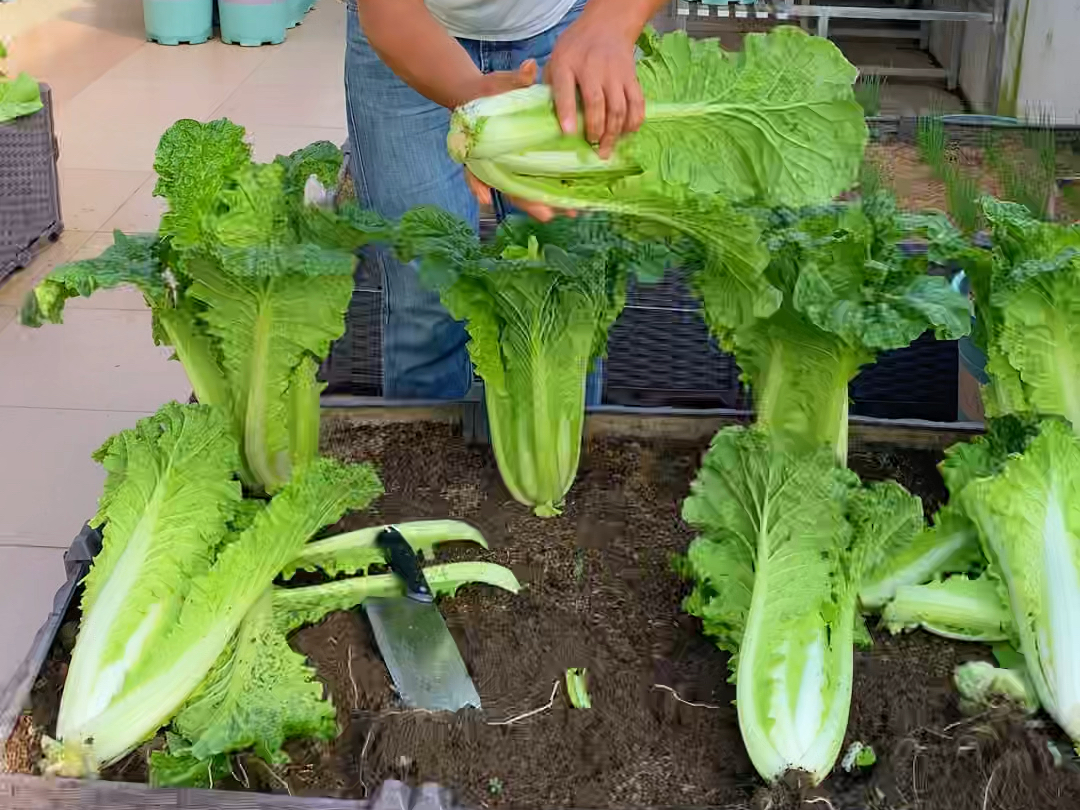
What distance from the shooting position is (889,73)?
217 inches

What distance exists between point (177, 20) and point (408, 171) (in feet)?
15.9

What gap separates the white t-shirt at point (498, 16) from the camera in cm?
199

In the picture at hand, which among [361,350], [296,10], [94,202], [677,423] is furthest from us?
[296,10]

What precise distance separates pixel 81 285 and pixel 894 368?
5.10ft

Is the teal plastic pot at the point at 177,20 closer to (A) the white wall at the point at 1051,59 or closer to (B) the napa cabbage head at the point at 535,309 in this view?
(A) the white wall at the point at 1051,59

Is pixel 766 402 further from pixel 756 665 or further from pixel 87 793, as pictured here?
pixel 87 793

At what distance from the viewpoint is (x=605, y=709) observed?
1.43m

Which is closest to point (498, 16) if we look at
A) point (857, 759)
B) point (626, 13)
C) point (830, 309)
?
point (626, 13)

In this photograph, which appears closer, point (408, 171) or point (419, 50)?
point (419, 50)

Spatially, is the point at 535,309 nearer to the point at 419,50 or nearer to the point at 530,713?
the point at 419,50

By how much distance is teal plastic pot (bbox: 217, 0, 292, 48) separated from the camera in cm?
632

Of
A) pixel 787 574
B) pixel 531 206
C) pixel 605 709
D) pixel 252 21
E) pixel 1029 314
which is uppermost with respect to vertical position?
pixel 531 206

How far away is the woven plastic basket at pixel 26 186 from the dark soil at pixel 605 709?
239 cm

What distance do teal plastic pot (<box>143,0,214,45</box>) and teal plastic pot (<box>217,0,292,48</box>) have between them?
97 mm
